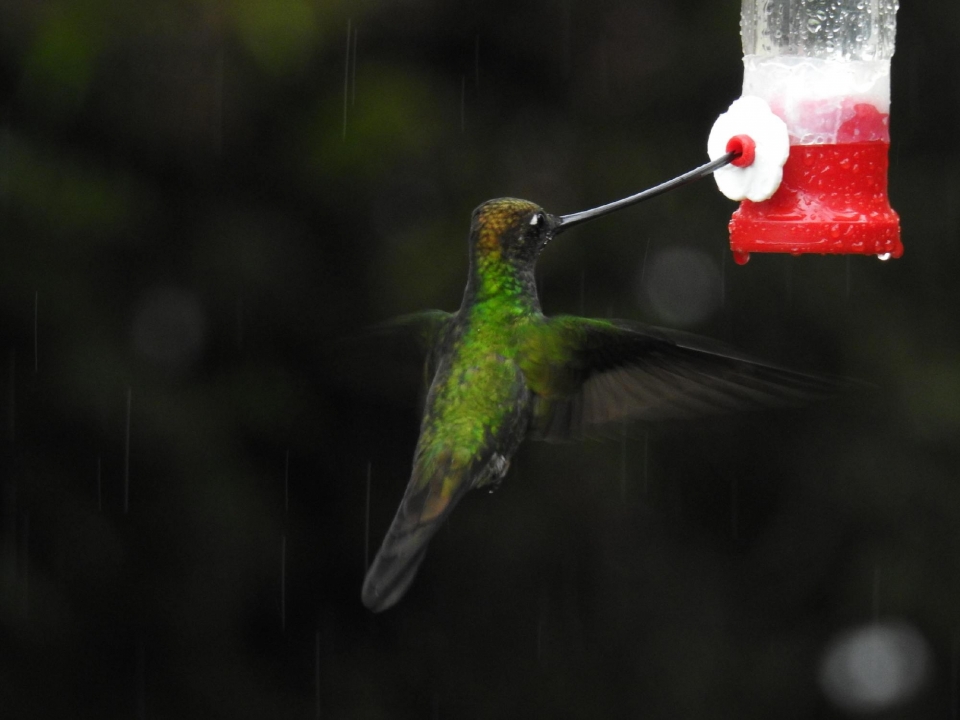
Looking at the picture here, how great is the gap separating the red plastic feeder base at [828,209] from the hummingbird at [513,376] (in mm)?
336

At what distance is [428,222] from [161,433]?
1.11 meters

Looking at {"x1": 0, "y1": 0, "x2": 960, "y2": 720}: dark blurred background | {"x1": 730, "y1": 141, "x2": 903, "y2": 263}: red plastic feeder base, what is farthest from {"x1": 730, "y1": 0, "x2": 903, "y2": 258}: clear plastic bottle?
{"x1": 0, "y1": 0, "x2": 960, "y2": 720}: dark blurred background

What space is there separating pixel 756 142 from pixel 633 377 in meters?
0.51

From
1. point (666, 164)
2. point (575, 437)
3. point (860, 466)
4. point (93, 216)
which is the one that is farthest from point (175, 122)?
point (860, 466)

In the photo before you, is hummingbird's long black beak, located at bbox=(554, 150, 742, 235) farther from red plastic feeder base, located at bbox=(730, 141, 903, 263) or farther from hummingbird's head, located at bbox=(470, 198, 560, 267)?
red plastic feeder base, located at bbox=(730, 141, 903, 263)

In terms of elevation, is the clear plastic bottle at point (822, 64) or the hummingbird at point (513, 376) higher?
the clear plastic bottle at point (822, 64)

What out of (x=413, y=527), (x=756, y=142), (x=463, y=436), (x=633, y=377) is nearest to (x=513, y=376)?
(x=463, y=436)

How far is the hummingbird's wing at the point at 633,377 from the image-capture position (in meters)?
2.12

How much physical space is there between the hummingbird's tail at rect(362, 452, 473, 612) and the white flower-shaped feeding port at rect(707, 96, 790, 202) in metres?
0.81

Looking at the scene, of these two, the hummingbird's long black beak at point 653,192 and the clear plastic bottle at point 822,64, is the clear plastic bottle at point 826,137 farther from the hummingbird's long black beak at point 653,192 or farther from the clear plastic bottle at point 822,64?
the hummingbird's long black beak at point 653,192

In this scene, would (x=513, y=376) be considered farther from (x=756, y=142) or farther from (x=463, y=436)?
(x=756, y=142)

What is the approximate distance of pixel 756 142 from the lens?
2.41 meters

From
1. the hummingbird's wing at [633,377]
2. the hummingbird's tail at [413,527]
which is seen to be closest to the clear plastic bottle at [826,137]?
the hummingbird's wing at [633,377]

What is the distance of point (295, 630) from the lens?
454 cm
